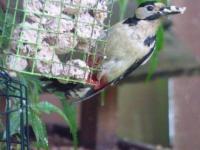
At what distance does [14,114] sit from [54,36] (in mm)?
300

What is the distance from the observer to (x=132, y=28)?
2084 millimetres

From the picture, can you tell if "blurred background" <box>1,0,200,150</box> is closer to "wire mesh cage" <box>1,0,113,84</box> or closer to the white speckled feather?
the white speckled feather

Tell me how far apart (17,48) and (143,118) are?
4114 millimetres

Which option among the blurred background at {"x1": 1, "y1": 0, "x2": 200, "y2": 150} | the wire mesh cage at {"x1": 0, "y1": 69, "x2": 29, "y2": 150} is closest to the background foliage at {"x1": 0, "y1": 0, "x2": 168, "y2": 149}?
the wire mesh cage at {"x1": 0, "y1": 69, "x2": 29, "y2": 150}

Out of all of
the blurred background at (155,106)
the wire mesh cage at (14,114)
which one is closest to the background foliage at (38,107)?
the wire mesh cage at (14,114)

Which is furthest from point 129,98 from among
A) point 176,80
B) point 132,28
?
point 132,28

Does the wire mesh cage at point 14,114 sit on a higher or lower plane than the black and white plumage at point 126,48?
lower

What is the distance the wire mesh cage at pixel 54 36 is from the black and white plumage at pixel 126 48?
147 millimetres

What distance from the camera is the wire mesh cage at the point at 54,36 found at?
5.95ft

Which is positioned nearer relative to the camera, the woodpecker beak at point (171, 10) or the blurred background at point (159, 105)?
the woodpecker beak at point (171, 10)

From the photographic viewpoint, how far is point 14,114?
6.57ft

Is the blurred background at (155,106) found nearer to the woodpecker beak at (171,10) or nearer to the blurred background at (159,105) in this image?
the blurred background at (159,105)

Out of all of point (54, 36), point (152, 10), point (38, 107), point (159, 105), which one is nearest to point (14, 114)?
point (38, 107)

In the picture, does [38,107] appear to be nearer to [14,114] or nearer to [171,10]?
[14,114]
